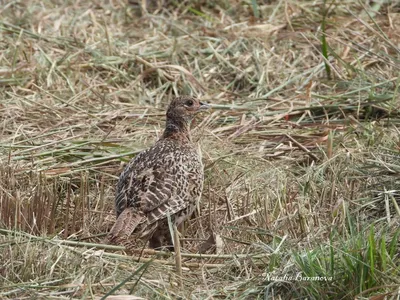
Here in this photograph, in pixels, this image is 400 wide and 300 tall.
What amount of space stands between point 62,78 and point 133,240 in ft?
11.2

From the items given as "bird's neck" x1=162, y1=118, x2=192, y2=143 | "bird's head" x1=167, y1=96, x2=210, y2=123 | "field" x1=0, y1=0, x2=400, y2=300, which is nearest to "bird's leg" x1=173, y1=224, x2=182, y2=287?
"field" x1=0, y1=0, x2=400, y2=300

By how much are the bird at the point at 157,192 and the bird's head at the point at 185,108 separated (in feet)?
0.92

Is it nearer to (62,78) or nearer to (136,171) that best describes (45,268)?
(136,171)

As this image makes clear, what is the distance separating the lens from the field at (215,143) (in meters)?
6.00

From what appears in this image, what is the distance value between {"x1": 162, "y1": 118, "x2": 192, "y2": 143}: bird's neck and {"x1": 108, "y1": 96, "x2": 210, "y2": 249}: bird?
11 cm

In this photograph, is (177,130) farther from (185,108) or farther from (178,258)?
(178,258)

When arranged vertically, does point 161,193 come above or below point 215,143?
above

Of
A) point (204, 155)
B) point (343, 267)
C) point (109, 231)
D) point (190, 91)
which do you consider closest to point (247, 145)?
point (204, 155)

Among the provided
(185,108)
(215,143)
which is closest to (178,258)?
(185,108)

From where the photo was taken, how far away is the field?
600 cm

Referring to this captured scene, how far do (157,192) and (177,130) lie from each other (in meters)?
1.07

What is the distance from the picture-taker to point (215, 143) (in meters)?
8.70

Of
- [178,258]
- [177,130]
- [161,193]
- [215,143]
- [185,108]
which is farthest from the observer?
[215,143]

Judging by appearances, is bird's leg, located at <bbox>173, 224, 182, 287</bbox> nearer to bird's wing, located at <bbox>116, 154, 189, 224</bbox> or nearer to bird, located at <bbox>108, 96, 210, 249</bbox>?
bird, located at <bbox>108, 96, 210, 249</bbox>
